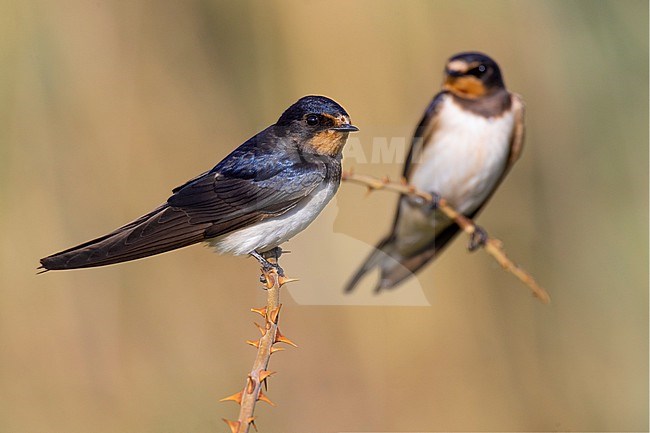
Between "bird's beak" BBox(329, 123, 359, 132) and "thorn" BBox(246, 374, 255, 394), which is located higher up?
"bird's beak" BBox(329, 123, 359, 132)

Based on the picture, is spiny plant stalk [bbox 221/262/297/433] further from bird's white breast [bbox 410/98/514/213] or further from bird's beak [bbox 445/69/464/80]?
bird's white breast [bbox 410/98/514/213]

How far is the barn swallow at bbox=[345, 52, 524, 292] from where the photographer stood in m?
2.14

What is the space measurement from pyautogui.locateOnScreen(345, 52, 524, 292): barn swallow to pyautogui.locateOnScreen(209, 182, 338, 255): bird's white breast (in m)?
0.64

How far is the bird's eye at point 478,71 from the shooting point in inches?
78.6

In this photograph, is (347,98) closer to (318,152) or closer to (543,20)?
(543,20)

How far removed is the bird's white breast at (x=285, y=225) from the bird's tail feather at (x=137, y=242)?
8 cm

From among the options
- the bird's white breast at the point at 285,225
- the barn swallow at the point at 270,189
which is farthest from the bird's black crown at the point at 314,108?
the bird's white breast at the point at 285,225

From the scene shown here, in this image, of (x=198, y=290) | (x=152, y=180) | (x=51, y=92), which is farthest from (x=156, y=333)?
(x=51, y=92)

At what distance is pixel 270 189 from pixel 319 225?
652 millimetres

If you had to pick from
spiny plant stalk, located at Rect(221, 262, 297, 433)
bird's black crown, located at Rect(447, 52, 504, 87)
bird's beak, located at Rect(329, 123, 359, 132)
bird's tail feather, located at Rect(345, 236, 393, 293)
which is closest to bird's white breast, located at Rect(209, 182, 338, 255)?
bird's beak, located at Rect(329, 123, 359, 132)

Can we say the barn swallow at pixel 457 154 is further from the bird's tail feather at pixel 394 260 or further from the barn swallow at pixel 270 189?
the barn swallow at pixel 270 189

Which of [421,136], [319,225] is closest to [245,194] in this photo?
[319,225]

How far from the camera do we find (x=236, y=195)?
1.53 meters

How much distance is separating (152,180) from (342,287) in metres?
0.57
